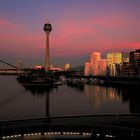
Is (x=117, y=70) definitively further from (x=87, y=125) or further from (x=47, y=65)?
(x=87, y=125)

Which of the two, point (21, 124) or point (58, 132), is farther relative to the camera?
point (21, 124)

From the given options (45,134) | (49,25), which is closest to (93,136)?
(45,134)

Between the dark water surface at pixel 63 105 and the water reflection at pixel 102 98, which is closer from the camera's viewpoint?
the dark water surface at pixel 63 105

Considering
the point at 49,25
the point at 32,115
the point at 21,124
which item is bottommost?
the point at 32,115

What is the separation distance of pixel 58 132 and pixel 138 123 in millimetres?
3503

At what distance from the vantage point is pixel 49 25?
99812 millimetres

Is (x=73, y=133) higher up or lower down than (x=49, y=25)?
lower down

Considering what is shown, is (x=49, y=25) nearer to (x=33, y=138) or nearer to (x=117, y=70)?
(x=117, y=70)

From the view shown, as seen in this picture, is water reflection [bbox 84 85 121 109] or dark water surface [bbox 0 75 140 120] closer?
dark water surface [bbox 0 75 140 120]

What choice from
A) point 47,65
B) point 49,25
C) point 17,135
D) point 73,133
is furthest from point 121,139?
point 49,25

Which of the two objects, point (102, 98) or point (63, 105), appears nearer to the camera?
point (63, 105)

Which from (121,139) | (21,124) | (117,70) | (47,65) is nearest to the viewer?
(121,139)

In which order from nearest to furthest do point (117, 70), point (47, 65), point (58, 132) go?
point (58, 132), point (47, 65), point (117, 70)

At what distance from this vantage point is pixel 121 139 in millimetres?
8711
